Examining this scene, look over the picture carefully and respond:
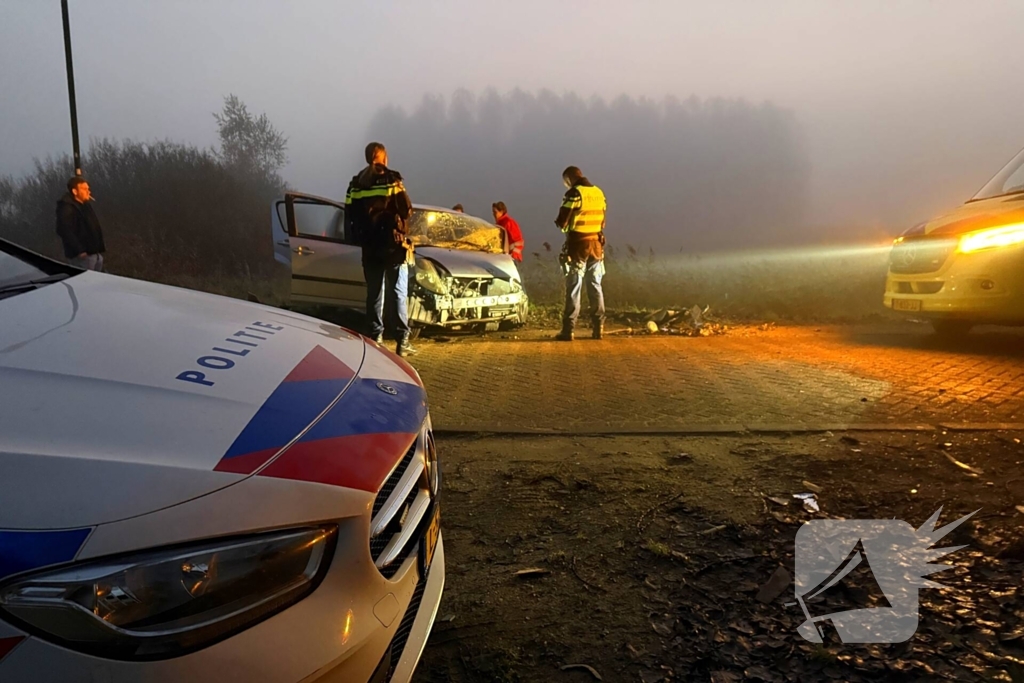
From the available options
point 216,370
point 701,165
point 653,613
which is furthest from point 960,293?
point 701,165

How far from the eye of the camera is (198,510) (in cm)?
124

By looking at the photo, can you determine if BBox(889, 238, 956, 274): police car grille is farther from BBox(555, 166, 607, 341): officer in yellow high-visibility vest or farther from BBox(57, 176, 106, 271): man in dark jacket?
BBox(57, 176, 106, 271): man in dark jacket

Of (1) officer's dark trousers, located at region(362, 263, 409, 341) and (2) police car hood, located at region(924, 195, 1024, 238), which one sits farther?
(1) officer's dark trousers, located at region(362, 263, 409, 341)

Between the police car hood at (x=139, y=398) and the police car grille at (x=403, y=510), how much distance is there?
0.16 meters

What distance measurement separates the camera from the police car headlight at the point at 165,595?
1.09 m

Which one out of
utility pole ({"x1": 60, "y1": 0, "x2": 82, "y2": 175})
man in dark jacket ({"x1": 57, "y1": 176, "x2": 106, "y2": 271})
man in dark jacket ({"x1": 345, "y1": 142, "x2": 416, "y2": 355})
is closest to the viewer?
man in dark jacket ({"x1": 345, "y1": 142, "x2": 416, "y2": 355})

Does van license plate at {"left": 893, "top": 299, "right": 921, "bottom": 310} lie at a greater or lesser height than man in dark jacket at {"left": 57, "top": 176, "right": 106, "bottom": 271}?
lesser

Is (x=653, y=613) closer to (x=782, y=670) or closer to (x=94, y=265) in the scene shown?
(x=782, y=670)

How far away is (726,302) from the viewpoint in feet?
35.9

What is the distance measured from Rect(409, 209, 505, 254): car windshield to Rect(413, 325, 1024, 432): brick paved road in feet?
4.26

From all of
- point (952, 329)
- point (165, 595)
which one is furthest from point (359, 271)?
point (165, 595)

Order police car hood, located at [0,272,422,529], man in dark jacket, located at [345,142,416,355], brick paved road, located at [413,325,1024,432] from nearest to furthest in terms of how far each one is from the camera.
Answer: police car hood, located at [0,272,422,529], brick paved road, located at [413,325,1024,432], man in dark jacket, located at [345,142,416,355]

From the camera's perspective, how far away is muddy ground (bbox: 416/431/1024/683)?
2.20 m

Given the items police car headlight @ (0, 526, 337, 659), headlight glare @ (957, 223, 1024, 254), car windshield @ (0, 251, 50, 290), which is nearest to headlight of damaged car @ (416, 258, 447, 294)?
headlight glare @ (957, 223, 1024, 254)
